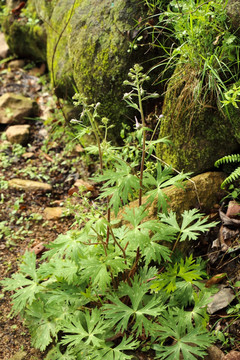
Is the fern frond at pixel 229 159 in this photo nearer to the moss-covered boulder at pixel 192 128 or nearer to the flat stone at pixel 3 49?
the moss-covered boulder at pixel 192 128

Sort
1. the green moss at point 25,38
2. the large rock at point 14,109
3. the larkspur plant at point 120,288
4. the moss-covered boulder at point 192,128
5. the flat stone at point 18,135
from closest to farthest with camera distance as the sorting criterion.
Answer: the larkspur plant at point 120,288
the moss-covered boulder at point 192,128
the flat stone at point 18,135
the large rock at point 14,109
the green moss at point 25,38

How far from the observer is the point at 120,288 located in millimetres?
2553

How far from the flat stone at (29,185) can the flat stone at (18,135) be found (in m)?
0.77

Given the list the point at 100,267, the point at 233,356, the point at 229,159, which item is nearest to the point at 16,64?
the point at 229,159

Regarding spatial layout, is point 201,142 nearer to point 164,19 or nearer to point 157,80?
point 157,80

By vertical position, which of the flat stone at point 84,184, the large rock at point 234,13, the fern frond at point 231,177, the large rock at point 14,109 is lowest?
the flat stone at point 84,184

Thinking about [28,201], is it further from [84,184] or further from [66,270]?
[66,270]

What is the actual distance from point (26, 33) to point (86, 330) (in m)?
4.99

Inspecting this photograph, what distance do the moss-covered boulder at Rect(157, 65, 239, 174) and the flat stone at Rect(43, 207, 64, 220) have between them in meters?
1.39

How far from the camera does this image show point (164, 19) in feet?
12.3

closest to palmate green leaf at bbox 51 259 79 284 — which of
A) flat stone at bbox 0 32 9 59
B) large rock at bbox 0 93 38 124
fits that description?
large rock at bbox 0 93 38 124

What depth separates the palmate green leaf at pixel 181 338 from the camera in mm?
2287

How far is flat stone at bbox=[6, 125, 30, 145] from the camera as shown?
4895 millimetres

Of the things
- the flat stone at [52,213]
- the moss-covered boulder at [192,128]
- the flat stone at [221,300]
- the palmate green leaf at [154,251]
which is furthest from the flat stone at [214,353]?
the flat stone at [52,213]
